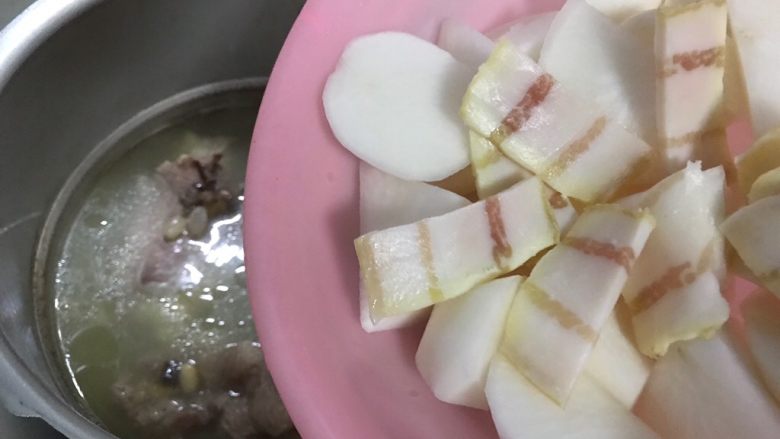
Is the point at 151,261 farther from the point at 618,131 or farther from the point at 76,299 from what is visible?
the point at 618,131

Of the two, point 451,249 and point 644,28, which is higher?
point 644,28

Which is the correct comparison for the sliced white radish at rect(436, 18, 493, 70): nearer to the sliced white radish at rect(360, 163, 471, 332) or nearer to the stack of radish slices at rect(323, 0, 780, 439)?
the stack of radish slices at rect(323, 0, 780, 439)

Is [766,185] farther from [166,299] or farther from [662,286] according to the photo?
[166,299]

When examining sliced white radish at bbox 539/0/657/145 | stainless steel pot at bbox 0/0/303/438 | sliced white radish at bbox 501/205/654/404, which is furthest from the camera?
stainless steel pot at bbox 0/0/303/438

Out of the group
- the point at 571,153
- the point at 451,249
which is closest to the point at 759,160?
the point at 571,153

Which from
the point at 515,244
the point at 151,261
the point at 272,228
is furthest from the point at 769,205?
the point at 151,261

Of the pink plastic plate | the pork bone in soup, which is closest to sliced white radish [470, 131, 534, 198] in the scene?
the pink plastic plate

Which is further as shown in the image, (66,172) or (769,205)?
(66,172)
